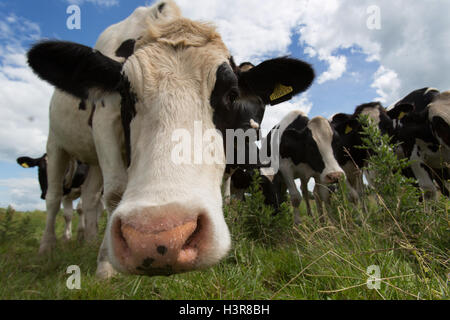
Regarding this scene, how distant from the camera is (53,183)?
13.0ft

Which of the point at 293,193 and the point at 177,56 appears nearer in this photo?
the point at 177,56

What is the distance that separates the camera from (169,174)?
1332 millimetres

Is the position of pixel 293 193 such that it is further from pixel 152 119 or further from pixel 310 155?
pixel 152 119

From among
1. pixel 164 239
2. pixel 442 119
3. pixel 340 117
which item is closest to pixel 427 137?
pixel 442 119

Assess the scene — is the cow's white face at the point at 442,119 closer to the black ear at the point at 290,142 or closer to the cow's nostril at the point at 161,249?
the black ear at the point at 290,142

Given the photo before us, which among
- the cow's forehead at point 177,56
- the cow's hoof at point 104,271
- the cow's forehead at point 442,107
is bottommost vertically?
the cow's hoof at point 104,271

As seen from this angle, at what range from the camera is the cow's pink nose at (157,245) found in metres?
1.11

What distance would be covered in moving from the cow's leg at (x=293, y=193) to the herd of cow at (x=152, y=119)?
2.90 m

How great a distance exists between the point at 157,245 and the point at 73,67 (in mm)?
2101

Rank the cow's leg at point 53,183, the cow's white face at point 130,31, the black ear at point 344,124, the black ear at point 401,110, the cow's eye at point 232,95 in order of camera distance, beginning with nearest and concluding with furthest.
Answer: the cow's eye at point 232,95, the cow's white face at point 130,31, the cow's leg at point 53,183, the black ear at point 401,110, the black ear at point 344,124

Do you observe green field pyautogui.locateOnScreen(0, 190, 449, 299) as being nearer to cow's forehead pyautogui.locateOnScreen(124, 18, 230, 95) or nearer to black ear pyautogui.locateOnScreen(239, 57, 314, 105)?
cow's forehead pyautogui.locateOnScreen(124, 18, 230, 95)

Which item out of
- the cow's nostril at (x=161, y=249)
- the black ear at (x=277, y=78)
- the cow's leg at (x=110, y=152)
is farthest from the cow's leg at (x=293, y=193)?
the cow's nostril at (x=161, y=249)
